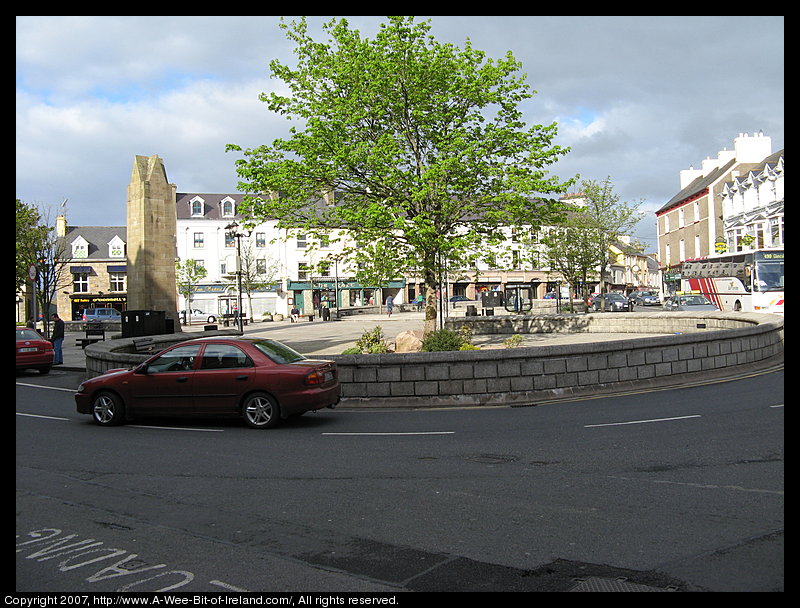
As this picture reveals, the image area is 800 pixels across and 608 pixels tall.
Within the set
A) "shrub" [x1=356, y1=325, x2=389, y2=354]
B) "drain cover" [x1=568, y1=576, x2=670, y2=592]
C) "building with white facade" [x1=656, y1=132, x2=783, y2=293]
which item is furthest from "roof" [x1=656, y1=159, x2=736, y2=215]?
"drain cover" [x1=568, y1=576, x2=670, y2=592]

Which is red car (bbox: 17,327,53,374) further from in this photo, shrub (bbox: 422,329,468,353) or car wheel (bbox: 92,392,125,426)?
shrub (bbox: 422,329,468,353)

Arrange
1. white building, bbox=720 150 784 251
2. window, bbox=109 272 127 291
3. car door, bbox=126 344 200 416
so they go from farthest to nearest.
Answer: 1. window, bbox=109 272 127 291
2. white building, bbox=720 150 784 251
3. car door, bbox=126 344 200 416

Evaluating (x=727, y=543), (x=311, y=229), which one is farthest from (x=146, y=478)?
(x=311, y=229)

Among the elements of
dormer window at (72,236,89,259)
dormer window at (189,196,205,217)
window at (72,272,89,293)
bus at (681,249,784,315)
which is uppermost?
dormer window at (189,196,205,217)

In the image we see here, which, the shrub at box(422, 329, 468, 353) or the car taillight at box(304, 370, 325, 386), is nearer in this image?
the car taillight at box(304, 370, 325, 386)

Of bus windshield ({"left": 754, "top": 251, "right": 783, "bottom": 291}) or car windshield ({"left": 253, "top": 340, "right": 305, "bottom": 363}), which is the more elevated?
bus windshield ({"left": 754, "top": 251, "right": 783, "bottom": 291})

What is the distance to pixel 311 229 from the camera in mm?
21719

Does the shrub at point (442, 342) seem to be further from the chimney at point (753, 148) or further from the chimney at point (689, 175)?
the chimney at point (689, 175)

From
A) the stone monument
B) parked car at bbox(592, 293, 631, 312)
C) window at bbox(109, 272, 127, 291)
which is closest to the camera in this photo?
the stone monument

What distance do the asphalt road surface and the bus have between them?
90.8 ft

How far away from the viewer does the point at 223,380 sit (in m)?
11.3

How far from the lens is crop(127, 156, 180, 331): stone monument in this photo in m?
26.7

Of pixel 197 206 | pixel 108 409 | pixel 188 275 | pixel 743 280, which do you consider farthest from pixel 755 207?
pixel 108 409

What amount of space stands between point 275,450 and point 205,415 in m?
2.66
